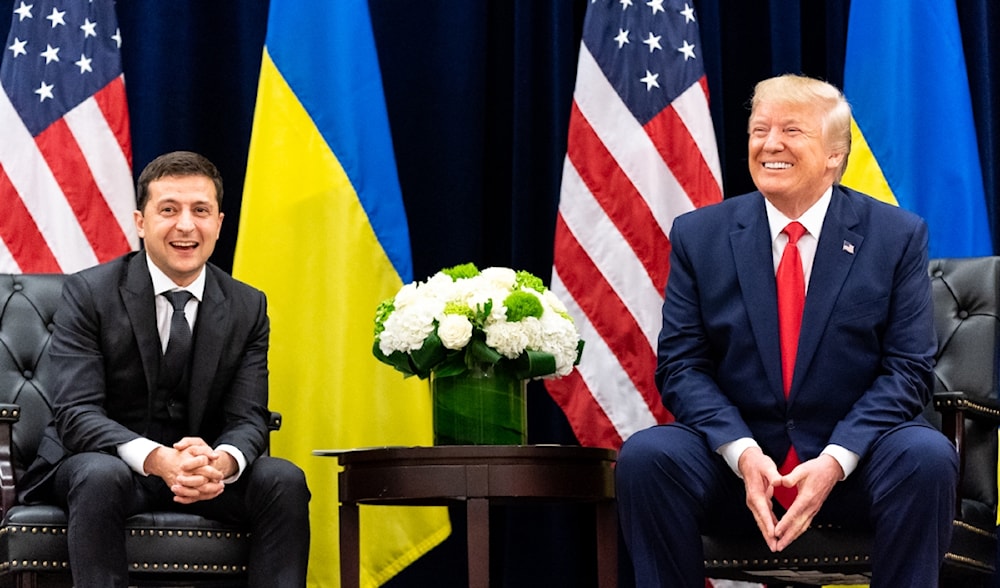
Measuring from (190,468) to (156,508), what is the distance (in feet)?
0.80

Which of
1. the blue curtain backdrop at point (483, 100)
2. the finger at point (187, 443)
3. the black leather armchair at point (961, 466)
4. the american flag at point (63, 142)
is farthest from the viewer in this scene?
the blue curtain backdrop at point (483, 100)

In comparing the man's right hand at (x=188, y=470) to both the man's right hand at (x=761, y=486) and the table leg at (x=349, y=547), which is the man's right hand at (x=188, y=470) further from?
the man's right hand at (x=761, y=486)

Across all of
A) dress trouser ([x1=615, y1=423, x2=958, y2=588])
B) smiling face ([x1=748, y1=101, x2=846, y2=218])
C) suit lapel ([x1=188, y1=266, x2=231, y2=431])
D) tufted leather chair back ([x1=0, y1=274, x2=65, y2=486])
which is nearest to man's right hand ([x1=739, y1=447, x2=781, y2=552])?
dress trouser ([x1=615, y1=423, x2=958, y2=588])

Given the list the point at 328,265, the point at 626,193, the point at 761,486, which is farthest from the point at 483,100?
the point at 761,486

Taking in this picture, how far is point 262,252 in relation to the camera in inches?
183

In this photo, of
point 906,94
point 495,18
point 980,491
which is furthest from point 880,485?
point 495,18

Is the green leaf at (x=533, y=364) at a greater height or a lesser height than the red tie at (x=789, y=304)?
lesser

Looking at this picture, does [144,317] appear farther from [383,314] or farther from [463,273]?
[463,273]

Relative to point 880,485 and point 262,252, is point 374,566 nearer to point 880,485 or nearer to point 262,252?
point 262,252

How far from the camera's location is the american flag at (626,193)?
4.72 m

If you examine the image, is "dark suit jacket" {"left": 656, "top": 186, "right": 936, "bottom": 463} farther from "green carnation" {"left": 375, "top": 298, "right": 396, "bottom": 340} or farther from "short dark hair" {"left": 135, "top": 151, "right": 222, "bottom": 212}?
"short dark hair" {"left": 135, "top": 151, "right": 222, "bottom": 212}

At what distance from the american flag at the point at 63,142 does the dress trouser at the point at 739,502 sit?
2083 mm

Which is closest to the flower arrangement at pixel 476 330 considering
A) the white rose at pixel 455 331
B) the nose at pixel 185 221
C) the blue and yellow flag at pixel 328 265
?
the white rose at pixel 455 331

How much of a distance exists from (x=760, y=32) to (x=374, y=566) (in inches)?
93.2
